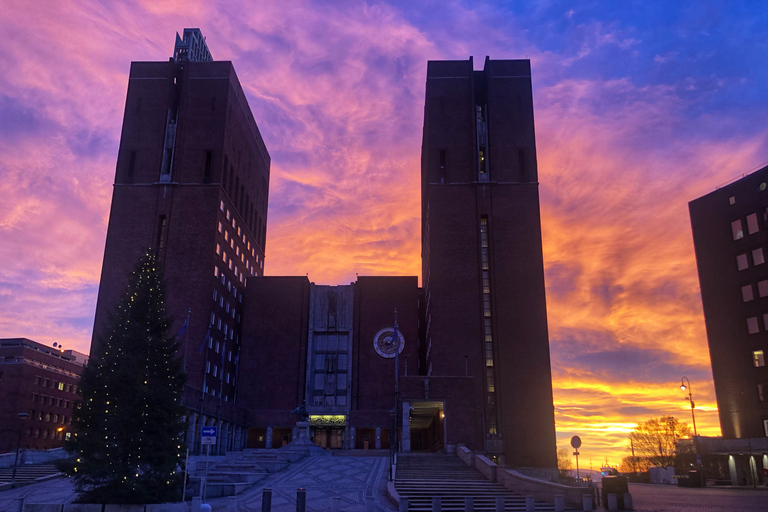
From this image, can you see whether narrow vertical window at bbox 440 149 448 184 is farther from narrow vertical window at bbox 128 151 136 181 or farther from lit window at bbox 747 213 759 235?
narrow vertical window at bbox 128 151 136 181

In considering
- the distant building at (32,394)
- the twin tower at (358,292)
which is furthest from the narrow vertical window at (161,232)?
the distant building at (32,394)

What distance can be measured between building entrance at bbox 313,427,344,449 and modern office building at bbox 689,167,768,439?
45.0m

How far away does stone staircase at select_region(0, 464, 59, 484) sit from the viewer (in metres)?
41.8

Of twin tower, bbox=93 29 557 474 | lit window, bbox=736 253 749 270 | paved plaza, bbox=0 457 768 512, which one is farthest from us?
lit window, bbox=736 253 749 270

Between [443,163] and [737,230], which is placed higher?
[443,163]

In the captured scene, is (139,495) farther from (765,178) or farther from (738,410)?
(765,178)

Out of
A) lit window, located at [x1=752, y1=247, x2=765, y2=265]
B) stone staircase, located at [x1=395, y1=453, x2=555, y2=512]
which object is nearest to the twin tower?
stone staircase, located at [x1=395, y1=453, x2=555, y2=512]

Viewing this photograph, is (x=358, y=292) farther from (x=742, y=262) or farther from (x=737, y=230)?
(x=737, y=230)

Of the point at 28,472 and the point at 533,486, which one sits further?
the point at 28,472

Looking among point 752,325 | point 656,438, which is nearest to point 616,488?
point 752,325

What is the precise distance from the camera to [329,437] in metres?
83.6

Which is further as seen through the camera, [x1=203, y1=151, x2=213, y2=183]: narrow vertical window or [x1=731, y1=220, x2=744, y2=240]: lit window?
[x1=203, y1=151, x2=213, y2=183]: narrow vertical window

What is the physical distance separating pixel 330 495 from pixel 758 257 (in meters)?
56.3

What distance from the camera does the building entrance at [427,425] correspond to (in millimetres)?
62188
